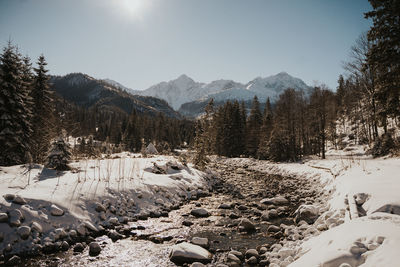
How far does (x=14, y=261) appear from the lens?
232 inches

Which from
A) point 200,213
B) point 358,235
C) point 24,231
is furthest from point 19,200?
point 358,235

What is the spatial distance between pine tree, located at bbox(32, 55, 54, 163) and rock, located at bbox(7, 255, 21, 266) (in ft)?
50.0

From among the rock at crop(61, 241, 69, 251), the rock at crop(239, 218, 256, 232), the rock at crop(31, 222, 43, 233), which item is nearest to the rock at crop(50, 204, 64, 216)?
the rock at crop(31, 222, 43, 233)

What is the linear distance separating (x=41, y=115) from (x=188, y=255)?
21.7 m

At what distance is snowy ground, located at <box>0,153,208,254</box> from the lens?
6859mm

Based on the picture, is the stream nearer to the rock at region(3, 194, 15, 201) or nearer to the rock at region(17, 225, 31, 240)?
the rock at region(17, 225, 31, 240)

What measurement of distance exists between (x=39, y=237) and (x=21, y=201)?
160 cm

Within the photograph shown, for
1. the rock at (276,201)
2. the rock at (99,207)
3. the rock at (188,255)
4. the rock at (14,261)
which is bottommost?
the rock at (276,201)

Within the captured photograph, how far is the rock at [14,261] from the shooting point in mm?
5823

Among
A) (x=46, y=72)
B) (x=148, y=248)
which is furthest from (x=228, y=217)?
(x=46, y=72)

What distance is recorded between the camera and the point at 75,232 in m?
7.59

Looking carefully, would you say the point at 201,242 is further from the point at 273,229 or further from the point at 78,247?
the point at 78,247

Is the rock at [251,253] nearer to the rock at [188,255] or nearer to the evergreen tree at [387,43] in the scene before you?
the rock at [188,255]

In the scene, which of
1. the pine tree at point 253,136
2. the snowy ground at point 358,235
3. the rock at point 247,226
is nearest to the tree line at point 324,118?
the pine tree at point 253,136
